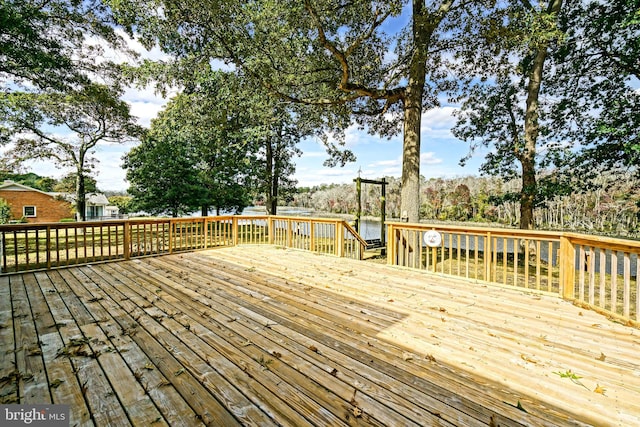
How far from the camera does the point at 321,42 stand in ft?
17.4

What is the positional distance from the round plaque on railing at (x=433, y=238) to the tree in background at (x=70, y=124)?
435 inches

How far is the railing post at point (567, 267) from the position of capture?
349 cm

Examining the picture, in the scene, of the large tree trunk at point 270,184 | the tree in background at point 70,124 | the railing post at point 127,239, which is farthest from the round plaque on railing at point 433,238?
the tree in background at point 70,124

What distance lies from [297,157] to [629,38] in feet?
35.6

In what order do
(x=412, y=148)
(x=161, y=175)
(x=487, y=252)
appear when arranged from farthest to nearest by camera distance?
(x=161, y=175)
(x=412, y=148)
(x=487, y=252)

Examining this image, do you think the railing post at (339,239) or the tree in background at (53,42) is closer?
the railing post at (339,239)

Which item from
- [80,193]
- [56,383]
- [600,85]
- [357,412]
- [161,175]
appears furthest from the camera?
[80,193]

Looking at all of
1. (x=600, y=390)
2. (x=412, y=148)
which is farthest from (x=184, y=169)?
(x=600, y=390)

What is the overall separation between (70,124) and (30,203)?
1370cm

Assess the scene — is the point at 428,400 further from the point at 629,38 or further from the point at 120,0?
the point at 629,38

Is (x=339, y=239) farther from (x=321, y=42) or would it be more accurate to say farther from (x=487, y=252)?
(x=321, y=42)

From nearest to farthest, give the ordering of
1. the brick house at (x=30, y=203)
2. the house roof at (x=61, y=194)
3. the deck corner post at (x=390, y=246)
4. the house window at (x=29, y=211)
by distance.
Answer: the deck corner post at (x=390, y=246)
the house roof at (x=61, y=194)
the brick house at (x=30, y=203)
the house window at (x=29, y=211)

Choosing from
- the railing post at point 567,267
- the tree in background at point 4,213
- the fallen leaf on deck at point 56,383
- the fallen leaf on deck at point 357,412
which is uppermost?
the tree in background at point 4,213

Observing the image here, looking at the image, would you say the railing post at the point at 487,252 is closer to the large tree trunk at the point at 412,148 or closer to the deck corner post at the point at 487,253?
the deck corner post at the point at 487,253
